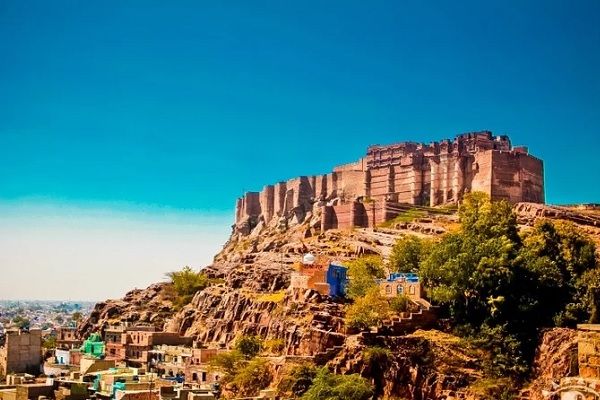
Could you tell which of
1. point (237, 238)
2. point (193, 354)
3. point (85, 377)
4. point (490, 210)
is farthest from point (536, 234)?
point (237, 238)

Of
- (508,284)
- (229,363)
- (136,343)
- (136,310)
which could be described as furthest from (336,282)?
(136,310)

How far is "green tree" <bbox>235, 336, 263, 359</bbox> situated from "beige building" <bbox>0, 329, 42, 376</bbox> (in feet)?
42.1

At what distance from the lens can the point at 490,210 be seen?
47250 mm

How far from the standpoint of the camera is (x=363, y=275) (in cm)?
5006

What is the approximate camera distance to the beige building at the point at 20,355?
49875mm

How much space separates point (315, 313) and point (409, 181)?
140 ft

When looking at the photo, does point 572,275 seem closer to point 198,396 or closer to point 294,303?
point 294,303

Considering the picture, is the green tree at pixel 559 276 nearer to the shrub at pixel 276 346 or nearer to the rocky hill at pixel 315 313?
the rocky hill at pixel 315 313

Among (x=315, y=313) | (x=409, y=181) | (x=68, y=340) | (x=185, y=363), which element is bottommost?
(x=185, y=363)

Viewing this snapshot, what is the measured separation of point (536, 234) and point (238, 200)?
71251 millimetres

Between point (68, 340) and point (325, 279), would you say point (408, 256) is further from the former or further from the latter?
point (68, 340)

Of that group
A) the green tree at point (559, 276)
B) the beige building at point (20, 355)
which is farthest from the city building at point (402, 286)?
the beige building at point (20, 355)

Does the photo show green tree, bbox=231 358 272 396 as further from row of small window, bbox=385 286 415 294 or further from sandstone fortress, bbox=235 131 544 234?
sandstone fortress, bbox=235 131 544 234

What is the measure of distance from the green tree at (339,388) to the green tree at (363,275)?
9460mm
